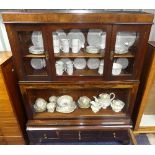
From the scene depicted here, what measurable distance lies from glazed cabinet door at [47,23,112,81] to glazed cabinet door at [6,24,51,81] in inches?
2.6

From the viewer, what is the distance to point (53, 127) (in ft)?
4.99

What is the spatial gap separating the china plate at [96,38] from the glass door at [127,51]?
3.3 inches

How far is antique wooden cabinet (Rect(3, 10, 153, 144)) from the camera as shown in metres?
1.07

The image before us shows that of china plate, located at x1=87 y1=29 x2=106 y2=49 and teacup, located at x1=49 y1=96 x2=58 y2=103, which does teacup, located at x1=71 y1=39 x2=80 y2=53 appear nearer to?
china plate, located at x1=87 y1=29 x2=106 y2=49

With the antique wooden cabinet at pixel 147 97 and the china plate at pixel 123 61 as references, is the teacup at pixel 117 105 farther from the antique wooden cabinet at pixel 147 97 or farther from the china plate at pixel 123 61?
the china plate at pixel 123 61

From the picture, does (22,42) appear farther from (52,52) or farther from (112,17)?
(112,17)

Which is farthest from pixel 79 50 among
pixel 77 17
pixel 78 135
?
pixel 78 135

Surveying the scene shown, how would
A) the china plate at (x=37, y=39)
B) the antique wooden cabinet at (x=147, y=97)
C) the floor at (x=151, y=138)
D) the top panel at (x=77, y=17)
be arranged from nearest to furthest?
the top panel at (x=77, y=17)
the china plate at (x=37, y=39)
the antique wooden cabinet at (x=147, y=97)
the floor at (x=151, y=138)

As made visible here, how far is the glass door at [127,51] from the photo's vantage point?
112 cm

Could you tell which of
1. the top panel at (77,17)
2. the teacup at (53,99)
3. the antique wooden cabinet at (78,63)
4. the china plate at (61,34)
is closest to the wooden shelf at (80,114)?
the antique wooden cabinet at (78,63)

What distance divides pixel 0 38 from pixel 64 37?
24.7 inches

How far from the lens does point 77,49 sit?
1265 mm
